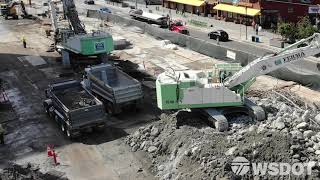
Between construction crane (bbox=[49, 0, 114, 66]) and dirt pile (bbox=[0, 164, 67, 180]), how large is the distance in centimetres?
1733

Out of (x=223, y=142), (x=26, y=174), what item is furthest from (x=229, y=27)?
(x=26, y=174)

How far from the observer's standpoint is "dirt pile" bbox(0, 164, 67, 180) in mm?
21375

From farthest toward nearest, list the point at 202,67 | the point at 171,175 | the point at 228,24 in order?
the point at 228,24 < the point at 202,67 < the point at 171,175

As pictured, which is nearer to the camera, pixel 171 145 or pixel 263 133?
pixel 263 133

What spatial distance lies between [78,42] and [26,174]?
18.7m

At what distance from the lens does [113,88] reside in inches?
1105

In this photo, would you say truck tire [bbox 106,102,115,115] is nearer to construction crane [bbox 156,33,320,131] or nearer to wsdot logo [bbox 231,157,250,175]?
construction crane [bbox 156,33,320,131]

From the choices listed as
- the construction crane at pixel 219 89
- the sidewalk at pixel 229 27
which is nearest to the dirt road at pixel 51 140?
the construction crane at pixel 219 89

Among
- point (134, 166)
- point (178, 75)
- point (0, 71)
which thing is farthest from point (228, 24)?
point (134, 166)

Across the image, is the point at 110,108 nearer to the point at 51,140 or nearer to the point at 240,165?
the point at 51,140

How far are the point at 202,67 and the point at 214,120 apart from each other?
1612 cm

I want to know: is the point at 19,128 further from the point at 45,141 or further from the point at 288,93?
the point at 288,93

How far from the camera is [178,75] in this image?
25203mm

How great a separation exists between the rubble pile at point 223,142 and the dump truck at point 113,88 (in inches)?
141
